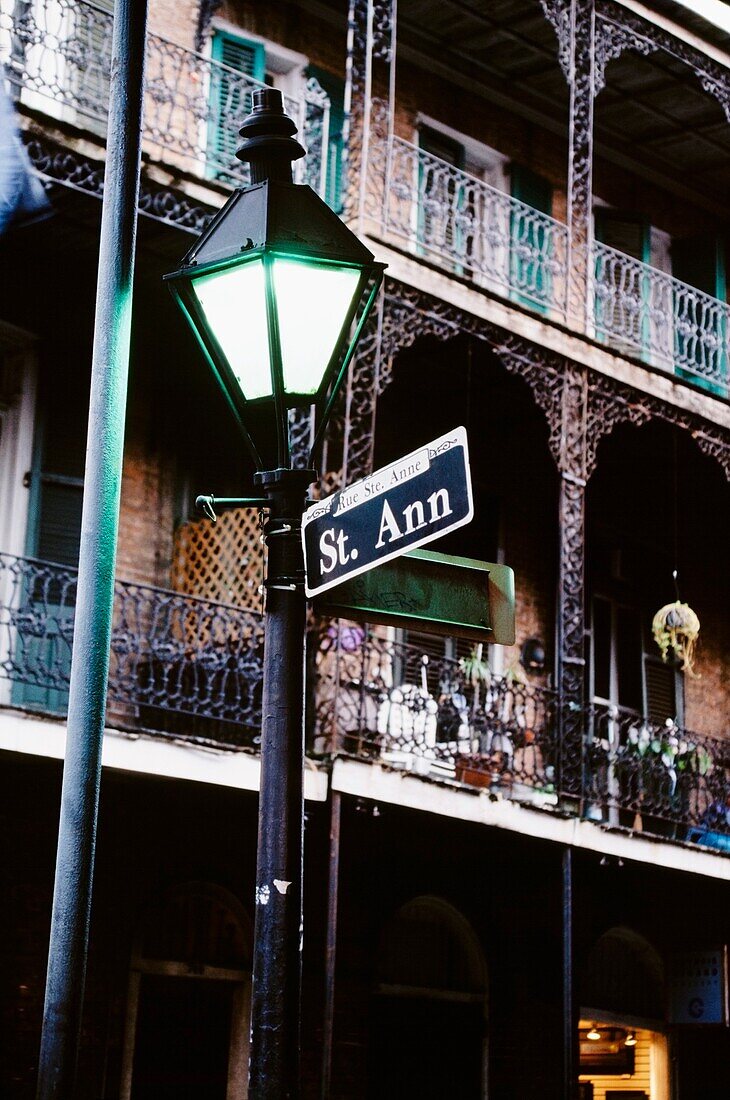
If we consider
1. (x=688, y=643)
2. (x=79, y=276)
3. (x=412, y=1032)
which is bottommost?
(x=412, y=1032)

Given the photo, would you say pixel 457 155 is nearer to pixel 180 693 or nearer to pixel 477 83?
pixel 477 83

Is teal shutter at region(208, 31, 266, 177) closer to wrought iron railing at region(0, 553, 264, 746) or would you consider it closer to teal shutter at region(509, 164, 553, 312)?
teal shutter at region(509, 164, 553, 312)

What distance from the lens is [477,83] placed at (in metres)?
15.6

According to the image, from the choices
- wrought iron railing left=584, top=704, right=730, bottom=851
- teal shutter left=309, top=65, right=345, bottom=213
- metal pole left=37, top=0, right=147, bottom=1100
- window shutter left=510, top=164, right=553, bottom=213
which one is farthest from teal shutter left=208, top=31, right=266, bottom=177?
metal pole left=37, top=0, right=147, bottom=1100

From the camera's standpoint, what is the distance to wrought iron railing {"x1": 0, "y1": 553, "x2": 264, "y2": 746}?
10.6 m

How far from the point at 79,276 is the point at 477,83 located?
17.8ft

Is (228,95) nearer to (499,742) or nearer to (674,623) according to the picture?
(499,742)

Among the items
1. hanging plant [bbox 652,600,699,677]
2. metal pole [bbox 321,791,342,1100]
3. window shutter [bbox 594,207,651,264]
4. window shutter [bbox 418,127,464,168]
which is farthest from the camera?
window shutter [bbox 594,207,651,264]

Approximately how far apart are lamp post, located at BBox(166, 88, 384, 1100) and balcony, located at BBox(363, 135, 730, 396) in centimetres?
751

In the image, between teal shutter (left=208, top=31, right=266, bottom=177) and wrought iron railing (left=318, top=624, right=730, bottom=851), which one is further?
teal shutter (left=208, top=31, right=266, bottom=177)

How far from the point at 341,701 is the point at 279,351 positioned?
7.86 meters

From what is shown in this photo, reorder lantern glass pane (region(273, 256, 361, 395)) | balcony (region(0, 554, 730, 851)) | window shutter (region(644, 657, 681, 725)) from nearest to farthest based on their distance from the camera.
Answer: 1. lantern glass pane (region(273, 256, 361, 395))
2. balcony (region(0, 554, 730, 851))
3. window shutter (region(644, 657, 681, 725))

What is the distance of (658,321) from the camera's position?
15078 millimetres

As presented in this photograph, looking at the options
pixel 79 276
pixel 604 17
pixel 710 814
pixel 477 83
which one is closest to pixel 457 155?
pixel 477 83
